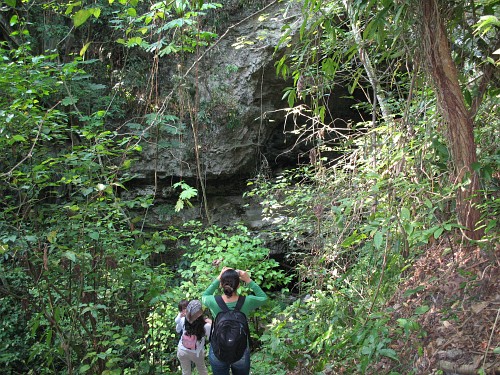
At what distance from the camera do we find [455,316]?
9.18 ft

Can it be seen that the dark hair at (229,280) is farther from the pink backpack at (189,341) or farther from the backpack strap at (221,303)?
the pink backpack at (189,341)

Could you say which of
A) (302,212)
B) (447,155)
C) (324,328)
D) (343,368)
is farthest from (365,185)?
(302,212)

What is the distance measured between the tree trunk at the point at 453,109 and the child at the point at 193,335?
2163 millimetres

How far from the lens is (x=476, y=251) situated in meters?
3.03

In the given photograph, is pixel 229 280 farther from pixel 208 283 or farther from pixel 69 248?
pixel 208 283

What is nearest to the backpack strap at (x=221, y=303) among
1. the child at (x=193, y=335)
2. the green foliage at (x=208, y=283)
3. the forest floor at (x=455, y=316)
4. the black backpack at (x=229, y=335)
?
the black backpack at (x=229, y=335)

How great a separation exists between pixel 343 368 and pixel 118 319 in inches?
81.3

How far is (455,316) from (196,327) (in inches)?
79.4

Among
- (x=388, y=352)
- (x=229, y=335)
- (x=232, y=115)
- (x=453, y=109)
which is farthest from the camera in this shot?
(x=232, y=115)

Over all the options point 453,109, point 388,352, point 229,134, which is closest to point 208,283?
point 388,352

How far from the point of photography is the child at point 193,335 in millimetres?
3811

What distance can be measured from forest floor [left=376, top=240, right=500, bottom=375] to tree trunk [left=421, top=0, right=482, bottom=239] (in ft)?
0.87

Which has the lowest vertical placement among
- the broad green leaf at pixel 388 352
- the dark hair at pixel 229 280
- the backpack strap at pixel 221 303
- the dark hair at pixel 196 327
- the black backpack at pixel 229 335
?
the dark hair at pixel 196 327

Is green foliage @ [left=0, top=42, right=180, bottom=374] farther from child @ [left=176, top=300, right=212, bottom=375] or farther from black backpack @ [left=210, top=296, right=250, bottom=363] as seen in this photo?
black backpack @ [left=210, top=296, right=250, bottom=363]
